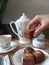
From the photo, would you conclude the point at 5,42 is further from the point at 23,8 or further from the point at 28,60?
the point at 23,8

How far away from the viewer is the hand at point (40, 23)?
0.69 metres

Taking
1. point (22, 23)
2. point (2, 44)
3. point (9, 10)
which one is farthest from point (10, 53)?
point (9, 10)

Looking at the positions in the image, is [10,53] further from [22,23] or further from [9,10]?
[9,10]

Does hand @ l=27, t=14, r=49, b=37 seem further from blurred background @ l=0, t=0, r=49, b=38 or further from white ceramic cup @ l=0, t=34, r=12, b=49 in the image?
blurred background @ l=0, t=0, r=49, b=38

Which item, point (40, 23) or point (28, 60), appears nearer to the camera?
point (28, 60)

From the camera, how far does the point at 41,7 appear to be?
3.94 feet

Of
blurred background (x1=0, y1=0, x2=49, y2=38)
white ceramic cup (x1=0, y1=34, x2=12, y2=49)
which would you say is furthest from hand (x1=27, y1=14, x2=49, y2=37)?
blurred background (x1=0, y1=0, x2=49, y2=38)

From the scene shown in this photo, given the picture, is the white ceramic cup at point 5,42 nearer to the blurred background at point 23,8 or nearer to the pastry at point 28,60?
the pastry at point 28,60

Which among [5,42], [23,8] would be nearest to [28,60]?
[5,42]

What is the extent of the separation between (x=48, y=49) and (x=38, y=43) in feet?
0.20

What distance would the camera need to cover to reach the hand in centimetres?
69

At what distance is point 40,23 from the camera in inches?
30.0

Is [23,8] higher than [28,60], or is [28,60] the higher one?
[23,8]

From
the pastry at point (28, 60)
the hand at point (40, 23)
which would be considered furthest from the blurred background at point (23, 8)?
the pastry at point (28, 60)
